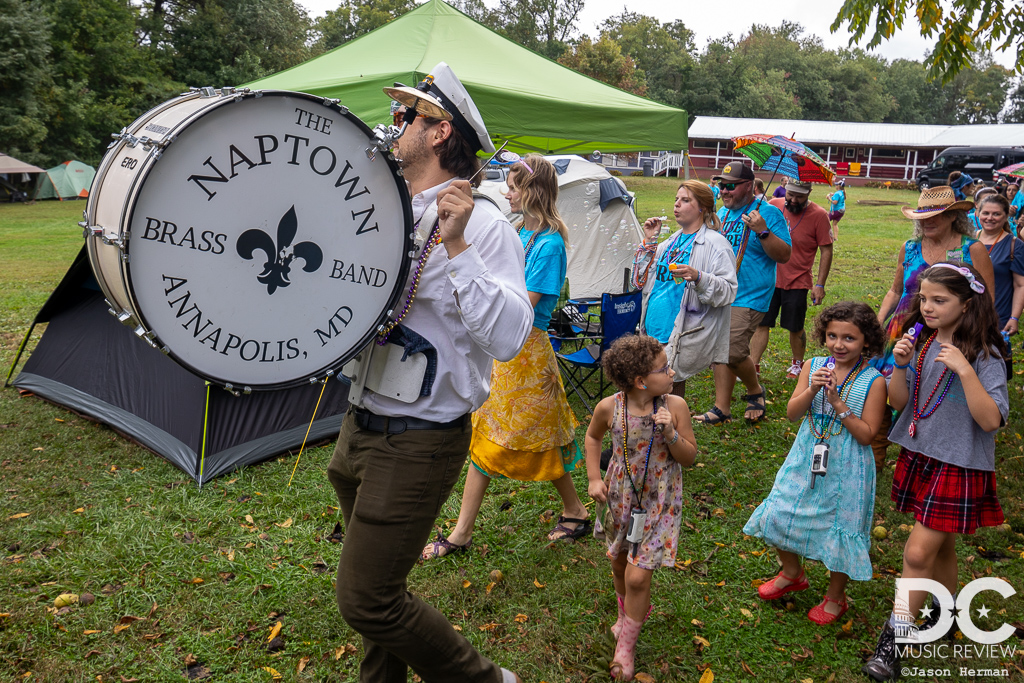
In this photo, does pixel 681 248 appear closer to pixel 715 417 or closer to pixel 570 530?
pixel 715 417

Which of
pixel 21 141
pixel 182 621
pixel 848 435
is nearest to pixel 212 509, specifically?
pixel 182 621

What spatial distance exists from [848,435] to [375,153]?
2.28 m

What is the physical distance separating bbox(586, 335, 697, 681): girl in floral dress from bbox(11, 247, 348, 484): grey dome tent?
2360 millimetres

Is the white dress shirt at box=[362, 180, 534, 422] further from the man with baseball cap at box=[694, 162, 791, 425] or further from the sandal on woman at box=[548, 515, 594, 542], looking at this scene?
the man with baseball cap at box=[694, 162, 791, 425]

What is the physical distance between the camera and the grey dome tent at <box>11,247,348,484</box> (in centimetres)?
469

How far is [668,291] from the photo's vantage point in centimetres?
493

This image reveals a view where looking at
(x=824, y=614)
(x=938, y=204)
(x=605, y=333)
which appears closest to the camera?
(x=824, y=614)

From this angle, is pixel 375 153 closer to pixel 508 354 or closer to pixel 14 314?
pixel 508 354

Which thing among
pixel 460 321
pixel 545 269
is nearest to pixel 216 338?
pixel 460 321

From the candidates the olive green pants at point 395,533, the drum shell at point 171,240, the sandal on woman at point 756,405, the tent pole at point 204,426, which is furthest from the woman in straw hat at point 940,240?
the tent pole at point 204,426

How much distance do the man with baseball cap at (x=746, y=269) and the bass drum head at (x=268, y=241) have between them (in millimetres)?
3943

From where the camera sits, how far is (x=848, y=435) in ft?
10.2

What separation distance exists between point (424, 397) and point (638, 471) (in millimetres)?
1184

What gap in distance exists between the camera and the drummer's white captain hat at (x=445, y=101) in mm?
2152
